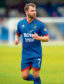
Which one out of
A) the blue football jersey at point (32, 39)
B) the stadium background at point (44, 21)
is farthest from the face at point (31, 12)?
the stadium background at point (44, 21)

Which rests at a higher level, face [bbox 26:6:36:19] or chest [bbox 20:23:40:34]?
face [bbox 26:6:36:19]

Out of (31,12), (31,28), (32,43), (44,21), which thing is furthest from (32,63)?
(44,21)

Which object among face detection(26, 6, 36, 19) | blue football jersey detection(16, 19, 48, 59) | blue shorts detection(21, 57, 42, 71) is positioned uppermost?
face detection(26, 6, 36, 19)

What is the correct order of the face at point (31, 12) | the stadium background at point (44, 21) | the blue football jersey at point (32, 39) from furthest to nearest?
the stadium background at point (44, 21) → the blue football jersey at point (32, 39) → the face at point (31, 12)

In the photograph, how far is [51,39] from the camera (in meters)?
30.6

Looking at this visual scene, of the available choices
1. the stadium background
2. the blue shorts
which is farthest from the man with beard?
the stadium background

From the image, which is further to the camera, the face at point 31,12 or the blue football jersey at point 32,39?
the blue football jersey at point 32,39

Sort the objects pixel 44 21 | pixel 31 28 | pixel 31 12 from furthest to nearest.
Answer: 1. pixel 44 21
2. pixel 31 28
3. pixel 31 12

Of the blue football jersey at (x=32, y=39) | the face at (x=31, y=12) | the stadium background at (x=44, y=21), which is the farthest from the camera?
the stadium background at (x=44, y=21)

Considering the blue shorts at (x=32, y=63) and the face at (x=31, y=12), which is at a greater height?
the face at (x=31, y=12)

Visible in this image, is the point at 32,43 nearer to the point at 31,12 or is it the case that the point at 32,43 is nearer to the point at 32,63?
the point at 32,63

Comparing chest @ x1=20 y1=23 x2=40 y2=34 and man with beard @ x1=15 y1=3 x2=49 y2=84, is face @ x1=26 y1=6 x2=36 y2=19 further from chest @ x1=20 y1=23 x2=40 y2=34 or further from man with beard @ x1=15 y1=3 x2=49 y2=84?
chest @ x1=20 y1=23 x2=40 y2=34

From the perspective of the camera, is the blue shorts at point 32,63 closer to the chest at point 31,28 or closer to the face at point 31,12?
the chest at point 31,28

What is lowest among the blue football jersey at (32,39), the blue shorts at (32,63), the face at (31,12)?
the blue shorts at (32,63)
